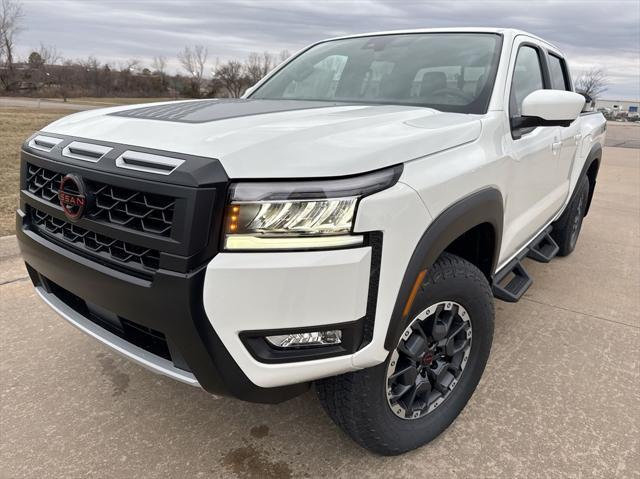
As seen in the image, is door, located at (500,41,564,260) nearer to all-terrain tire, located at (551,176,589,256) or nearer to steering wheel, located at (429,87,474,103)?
steering wheel, located at (429,87,474,103)

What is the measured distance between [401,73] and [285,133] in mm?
1424

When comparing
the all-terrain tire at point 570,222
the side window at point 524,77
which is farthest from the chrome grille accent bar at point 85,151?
the all-terrain tire at point 570,222

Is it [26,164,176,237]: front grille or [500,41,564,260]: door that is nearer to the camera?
[26,164,176,237]: front grille

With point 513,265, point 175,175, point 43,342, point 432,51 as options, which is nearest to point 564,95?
point 432,51

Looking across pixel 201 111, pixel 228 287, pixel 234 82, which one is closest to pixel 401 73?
pixel 201 111

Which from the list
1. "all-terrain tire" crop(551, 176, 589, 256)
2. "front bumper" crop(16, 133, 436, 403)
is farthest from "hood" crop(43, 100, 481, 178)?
"all-terrain tire" crop(551, 176, 589, 256)

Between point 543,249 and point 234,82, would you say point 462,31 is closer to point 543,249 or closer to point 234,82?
point 543,249

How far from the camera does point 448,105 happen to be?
2.49 meters

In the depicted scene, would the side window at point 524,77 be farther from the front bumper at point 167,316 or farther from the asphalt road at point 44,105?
the asphalt road at point 44,105

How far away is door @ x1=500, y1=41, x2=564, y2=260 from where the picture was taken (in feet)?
8.40

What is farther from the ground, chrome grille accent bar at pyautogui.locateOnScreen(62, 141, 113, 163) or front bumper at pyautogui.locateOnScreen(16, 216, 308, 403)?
chrome grille accent bar at pyautogui.locateOnScreen(62, 141, 113, 163)

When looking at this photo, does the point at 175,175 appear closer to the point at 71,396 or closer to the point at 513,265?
the point at 71,396

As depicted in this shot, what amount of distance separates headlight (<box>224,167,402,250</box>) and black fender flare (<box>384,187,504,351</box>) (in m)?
0.27

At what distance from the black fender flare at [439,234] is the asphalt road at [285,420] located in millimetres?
764
